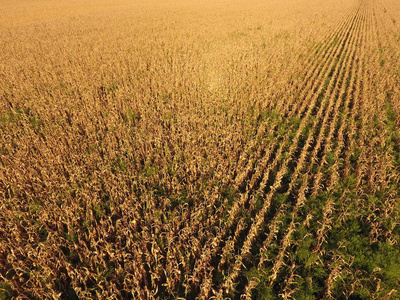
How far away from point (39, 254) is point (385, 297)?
713cm

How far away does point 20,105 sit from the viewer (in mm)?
10703

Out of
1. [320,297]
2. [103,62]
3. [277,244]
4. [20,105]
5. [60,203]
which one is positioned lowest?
[320,297]

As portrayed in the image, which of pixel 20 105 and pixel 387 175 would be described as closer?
pixel 387 175

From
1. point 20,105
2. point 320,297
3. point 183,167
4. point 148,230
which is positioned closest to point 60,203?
point 148,230

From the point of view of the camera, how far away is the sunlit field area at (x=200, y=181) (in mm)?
4469

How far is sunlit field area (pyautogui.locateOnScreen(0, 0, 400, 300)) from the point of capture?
4.47 m

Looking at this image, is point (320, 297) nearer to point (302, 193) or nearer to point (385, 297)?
point (385, 297)

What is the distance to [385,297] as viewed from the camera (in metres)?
4.20

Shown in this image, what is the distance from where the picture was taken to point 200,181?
6570 mm

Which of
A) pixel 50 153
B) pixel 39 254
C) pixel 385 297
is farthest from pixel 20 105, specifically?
pixel 385 297

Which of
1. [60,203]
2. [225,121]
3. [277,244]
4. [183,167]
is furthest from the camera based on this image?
[225,121]

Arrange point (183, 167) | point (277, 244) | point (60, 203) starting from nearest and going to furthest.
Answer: point (277, 244), point (60, 203), point (183, 167)

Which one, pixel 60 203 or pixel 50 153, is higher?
pixel 50 153

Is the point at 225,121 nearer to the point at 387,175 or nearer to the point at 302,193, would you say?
the point at 302,193
